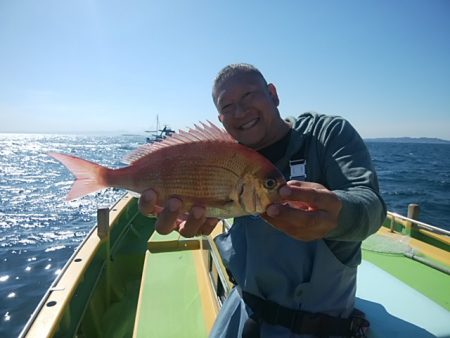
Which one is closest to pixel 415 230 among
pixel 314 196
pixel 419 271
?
pixel 419 271

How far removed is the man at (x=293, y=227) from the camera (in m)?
1.62

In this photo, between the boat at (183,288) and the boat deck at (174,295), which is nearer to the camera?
the boat at (183,288)

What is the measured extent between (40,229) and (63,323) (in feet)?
42.2

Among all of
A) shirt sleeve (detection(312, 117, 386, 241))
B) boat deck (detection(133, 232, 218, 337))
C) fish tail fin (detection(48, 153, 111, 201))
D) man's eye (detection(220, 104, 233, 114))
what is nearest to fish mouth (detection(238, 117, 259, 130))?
man's eye (detection(220, 104, 233, 114))

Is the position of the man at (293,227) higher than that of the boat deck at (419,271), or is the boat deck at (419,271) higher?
the man at (293,227)

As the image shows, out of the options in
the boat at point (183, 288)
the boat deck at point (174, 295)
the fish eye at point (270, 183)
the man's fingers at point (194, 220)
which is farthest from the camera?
the boat deck at point (174, 295)

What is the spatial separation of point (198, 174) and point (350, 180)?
0.91m

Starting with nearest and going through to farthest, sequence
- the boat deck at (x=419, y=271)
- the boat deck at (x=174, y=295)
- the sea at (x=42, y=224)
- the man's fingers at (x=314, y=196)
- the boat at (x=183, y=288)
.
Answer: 1. the man's fingers at (x=314, y=196)
2. the boat at (x=183, y=288)
3. the boat deck at (x=174, y=295)
4. the boat deck at (x=419, y=271)
5. the sea at (x=42, y=224)

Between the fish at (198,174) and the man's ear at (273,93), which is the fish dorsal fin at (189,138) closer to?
the fish at (198,174)

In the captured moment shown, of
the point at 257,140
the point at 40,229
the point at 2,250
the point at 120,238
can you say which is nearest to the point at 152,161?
the point at 257,140

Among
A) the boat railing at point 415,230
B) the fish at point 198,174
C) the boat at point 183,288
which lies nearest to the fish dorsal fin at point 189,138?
the fish at point 198,174

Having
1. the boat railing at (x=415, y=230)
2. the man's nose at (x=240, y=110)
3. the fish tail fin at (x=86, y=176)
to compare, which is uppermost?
the man's nose at (x=240, y=110)

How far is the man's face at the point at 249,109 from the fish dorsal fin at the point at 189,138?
233mm

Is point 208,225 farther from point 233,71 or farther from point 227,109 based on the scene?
point 233,71
